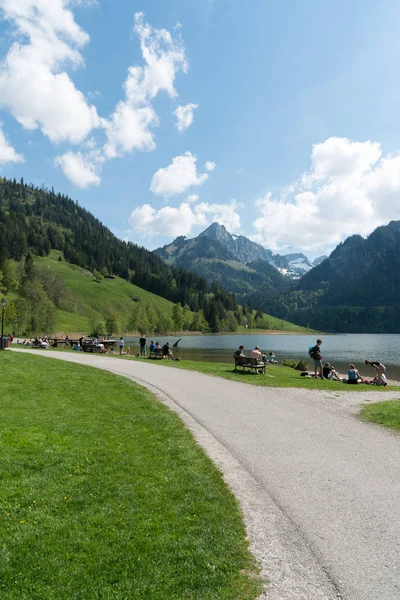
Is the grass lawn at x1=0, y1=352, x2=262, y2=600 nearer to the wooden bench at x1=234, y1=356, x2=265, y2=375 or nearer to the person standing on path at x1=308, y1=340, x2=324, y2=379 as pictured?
the wooden bench at x1=234, y1=356, x2=265, y2=375

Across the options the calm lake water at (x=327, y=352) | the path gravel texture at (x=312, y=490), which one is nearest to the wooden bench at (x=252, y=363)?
the path gravel texture at (x=312, y=490)

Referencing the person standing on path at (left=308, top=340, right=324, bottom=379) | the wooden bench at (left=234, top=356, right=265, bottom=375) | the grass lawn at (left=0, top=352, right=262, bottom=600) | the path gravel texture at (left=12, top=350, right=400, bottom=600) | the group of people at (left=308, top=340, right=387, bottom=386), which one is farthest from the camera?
the wooden bench at (left=234, top=356, right=265, bottom=375)

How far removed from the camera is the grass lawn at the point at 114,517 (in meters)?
4.61

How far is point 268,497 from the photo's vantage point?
24.4ft

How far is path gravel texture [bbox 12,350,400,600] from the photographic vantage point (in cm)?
491

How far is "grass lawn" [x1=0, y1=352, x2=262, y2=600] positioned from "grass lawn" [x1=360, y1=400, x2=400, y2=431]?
769cm

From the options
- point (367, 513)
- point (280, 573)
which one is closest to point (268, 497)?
point (367, 513)

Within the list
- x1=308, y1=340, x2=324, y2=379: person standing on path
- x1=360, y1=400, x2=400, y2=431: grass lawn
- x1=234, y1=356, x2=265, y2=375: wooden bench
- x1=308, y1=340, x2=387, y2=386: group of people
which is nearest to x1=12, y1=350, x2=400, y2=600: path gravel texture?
x1=360, y1=400, x2=400, y2=431: grass lawn

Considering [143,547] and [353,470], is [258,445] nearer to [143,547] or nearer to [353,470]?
[353,470]

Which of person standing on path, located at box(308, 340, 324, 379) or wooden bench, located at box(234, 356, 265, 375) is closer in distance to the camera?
person standing on path, located at box(308, 340, 324, 379)

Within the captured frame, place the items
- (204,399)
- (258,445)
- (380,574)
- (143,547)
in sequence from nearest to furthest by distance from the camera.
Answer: (380,574) → (143,547) → (258,445) → (204,399)

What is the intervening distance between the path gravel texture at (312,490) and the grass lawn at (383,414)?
1.97ft

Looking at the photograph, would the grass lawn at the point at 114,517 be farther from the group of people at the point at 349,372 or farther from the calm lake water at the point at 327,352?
the calm lake water at the point at 327,352

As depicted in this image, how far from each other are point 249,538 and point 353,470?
4.19m
